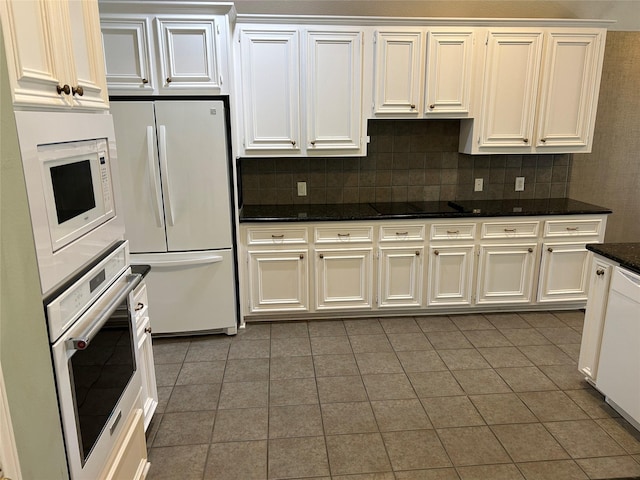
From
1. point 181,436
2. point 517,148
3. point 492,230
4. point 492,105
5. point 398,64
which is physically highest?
point 398,64

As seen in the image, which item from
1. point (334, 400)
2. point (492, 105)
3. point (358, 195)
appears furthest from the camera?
point (358, 195)

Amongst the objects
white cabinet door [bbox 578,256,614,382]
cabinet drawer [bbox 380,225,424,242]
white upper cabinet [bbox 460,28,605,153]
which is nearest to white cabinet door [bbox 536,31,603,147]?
white upper cabinet [bbox 460,28,605,153]

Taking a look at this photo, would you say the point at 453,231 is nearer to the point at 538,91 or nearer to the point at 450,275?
the point at 450,275

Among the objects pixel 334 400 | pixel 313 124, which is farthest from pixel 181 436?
pixel 313 124

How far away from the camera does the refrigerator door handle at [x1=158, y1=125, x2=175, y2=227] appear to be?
302cm

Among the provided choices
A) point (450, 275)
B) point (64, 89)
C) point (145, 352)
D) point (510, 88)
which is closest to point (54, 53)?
point (64, 89)

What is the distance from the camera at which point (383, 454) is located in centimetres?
222

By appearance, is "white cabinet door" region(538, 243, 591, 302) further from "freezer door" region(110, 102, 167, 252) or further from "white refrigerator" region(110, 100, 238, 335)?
"freezer door" region(110, 102, 167, 252)

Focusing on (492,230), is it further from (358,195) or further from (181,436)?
(181,436)

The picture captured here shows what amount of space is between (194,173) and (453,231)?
2031 millimetres

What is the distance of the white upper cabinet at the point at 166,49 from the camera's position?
291cm

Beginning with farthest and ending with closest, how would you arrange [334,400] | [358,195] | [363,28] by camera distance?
[358,195] → [363,28] → [334,400]

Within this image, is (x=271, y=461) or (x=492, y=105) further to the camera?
(x=492, y=105)

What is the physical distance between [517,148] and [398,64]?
1.21 meters
